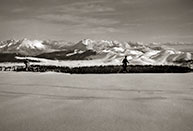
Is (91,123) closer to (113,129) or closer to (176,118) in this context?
(113,129)

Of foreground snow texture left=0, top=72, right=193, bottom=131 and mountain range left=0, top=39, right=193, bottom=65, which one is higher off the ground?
mountain range left=0, top=39, right=193, bottom=65

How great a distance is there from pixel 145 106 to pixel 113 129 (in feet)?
2.56

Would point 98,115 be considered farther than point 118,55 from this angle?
No

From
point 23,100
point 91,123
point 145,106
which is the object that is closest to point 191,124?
point 145,106

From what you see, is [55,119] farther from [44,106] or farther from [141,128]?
[141,128]

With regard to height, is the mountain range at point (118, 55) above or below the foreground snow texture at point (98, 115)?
above

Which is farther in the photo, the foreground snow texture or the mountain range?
the mountain range

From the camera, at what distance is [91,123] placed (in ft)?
5.32

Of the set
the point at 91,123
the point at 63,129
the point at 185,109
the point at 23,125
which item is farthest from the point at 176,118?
the point at 23,125

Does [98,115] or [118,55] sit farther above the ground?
[118,55]

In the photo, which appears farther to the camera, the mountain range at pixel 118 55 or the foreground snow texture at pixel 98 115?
the mountain range at pixel 118 55

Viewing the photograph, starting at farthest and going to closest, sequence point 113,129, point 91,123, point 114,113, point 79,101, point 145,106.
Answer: point 79,101, point 145,106, point 114,113, point 91,123, point 113,129

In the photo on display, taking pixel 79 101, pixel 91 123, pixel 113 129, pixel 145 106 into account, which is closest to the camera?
pixel 113 129

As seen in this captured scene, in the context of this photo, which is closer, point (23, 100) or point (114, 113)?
point (114, 113)
